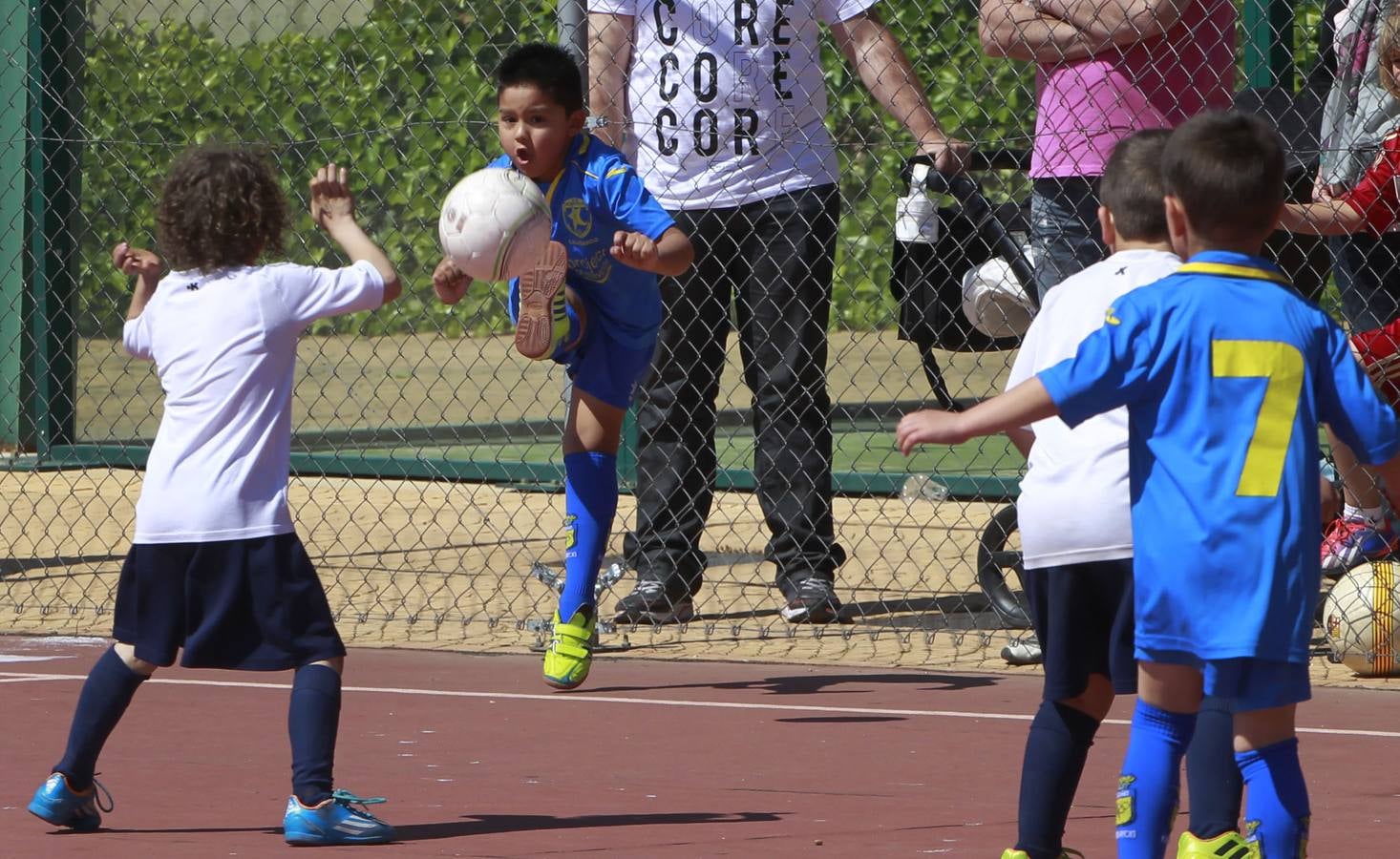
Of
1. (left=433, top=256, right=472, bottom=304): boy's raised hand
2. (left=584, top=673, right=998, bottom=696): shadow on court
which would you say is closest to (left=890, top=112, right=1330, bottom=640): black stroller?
(left=584, top=673, right=998, bottom=696): shadow on court

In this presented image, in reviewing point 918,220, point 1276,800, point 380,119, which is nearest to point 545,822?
point 1276,800

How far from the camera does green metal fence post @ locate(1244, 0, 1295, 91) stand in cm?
789

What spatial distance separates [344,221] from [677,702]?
70.4 inches

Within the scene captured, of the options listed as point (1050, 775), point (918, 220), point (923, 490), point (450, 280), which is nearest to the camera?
point (1050, 775)

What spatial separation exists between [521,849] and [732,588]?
140 inches

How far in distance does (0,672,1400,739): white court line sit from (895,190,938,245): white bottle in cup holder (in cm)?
169

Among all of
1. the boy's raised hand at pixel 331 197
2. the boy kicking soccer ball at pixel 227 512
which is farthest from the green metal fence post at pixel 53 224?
the boy kicking soccer ball at pixel 227 512

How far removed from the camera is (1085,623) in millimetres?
3852

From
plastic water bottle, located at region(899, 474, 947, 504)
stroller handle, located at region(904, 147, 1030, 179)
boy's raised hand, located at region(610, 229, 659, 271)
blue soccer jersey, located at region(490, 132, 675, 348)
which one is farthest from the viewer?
plastic water bottle, located at region(899, 474, 947, 504)

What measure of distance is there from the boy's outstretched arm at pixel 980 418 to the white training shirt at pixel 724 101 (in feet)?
11.6

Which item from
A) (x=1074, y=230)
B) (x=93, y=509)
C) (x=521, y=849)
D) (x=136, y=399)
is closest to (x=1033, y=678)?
(x=1074, y=230)

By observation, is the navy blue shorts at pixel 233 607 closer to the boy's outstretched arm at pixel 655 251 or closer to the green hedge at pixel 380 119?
Result: the boy's outstretched arm at pixel 655 251

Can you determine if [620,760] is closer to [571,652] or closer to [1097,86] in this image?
[571,652]

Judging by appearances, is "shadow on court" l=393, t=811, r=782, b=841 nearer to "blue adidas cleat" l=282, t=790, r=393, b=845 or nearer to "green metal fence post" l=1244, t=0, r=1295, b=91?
"blue adidas cleat" l=282, t=790, r=393, b=845
